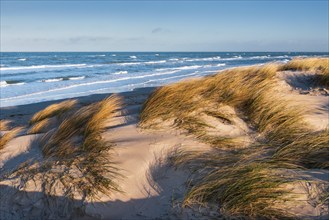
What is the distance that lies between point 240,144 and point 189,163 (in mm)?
742

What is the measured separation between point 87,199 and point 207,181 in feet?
3.20

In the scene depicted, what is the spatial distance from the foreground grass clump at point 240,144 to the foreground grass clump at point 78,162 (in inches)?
24.4

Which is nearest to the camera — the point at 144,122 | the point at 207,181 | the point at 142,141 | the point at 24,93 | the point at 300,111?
the point at 207,181

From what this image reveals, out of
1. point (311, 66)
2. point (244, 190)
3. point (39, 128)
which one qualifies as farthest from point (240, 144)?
point (311, 66)

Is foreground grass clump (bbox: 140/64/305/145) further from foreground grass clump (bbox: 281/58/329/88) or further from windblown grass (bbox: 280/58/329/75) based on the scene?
windblown grass (bbox: 280/58/329/75)

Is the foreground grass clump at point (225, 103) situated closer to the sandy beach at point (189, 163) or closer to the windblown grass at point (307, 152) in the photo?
the sandy beach at point (189, 163)

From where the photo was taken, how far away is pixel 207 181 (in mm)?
2789

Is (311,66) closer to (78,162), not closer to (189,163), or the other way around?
(189,163)

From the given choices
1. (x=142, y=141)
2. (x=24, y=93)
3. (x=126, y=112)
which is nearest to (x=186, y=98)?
(x=126, y=112)

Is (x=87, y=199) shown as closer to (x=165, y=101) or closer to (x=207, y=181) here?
(x=207, y=181)

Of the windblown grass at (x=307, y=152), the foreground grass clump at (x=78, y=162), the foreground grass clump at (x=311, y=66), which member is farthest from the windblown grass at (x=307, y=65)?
the foreground grass clump at (x=78, y=162)

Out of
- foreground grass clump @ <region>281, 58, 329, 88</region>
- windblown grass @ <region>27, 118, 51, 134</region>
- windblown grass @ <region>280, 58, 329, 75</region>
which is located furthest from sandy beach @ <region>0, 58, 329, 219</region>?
windblown grass @ <region>280, 58, 329, 75</region>

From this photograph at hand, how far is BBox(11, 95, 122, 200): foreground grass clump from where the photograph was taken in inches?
113

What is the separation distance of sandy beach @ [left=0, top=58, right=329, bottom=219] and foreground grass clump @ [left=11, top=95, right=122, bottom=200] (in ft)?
0.06
